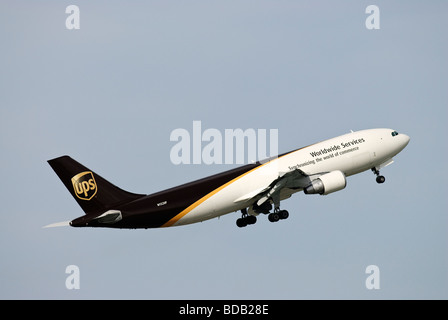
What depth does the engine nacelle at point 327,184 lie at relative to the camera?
230 ft

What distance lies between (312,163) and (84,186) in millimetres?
19690

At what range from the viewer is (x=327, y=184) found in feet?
230

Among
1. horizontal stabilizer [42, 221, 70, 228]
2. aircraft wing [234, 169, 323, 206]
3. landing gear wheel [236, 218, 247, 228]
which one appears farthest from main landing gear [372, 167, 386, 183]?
horizontal stabilizer [42, 221, 70, 228]

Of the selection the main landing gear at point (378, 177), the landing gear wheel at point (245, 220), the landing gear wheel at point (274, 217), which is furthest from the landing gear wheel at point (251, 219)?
the main landing gear at point (378, 177)

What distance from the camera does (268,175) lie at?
71188 millimetres

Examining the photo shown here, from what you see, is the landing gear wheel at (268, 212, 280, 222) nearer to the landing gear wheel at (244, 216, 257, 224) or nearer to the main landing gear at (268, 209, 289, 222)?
the main landing gear at (268, 209, 289, 222)

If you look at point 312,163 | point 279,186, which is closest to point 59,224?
point 279,186

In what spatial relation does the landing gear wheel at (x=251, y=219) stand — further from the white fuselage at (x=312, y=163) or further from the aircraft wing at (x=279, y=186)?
the white fuselage at (x=312, y=163)

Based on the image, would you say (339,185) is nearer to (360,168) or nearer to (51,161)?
(360,168)

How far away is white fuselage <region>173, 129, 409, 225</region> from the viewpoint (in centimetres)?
6816

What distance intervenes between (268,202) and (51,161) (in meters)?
18.6

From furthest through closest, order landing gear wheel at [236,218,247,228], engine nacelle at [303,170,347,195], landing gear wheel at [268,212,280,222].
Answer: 1. landing gear wheel at [236,218,247,228]
2. landing gear wheel at [268,212,280,222]
3. engine nacelle at [303,170,347,195]

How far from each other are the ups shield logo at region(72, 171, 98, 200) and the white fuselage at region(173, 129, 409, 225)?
7.17 m

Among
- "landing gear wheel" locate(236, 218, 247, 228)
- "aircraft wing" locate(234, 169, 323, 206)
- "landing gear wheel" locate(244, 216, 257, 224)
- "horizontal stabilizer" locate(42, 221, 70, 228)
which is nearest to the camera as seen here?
"horizontal stabilizer" locate(42, 221, 70, 228)
